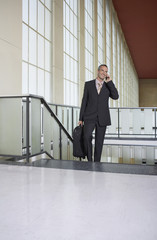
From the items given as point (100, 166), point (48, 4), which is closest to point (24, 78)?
point (48, 4)

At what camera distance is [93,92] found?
4781 mm

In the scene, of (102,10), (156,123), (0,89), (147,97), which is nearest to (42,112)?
(0,89)

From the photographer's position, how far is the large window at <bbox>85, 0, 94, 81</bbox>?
45.9 ft

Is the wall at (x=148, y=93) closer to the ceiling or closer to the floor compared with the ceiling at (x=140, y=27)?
closer to the floor

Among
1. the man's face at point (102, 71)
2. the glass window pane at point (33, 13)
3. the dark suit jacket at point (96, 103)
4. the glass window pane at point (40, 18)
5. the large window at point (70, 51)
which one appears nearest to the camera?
the man's face at point (102, 71)

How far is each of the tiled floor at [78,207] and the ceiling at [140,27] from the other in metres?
18.8

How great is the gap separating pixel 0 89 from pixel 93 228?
4476 millimetres

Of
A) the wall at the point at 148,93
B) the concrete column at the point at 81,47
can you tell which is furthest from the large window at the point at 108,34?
the wall at the point at 148,93

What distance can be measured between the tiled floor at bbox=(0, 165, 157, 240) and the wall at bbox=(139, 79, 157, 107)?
45730mm

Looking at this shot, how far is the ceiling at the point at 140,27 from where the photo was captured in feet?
67.4

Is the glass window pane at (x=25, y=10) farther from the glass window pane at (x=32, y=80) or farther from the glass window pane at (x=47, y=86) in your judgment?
the glass window pane at (x=47, y=86)

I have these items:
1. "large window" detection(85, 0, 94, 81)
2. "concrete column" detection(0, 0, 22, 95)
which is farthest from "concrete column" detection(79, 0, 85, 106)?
"concrete column" detection(0, 0, 22, 95)

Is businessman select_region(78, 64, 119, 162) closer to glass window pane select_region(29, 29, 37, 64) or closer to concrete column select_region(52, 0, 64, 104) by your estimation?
glass window pane select_region(29, 29, 37, 64)

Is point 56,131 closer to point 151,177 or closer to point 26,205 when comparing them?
point 151,177
